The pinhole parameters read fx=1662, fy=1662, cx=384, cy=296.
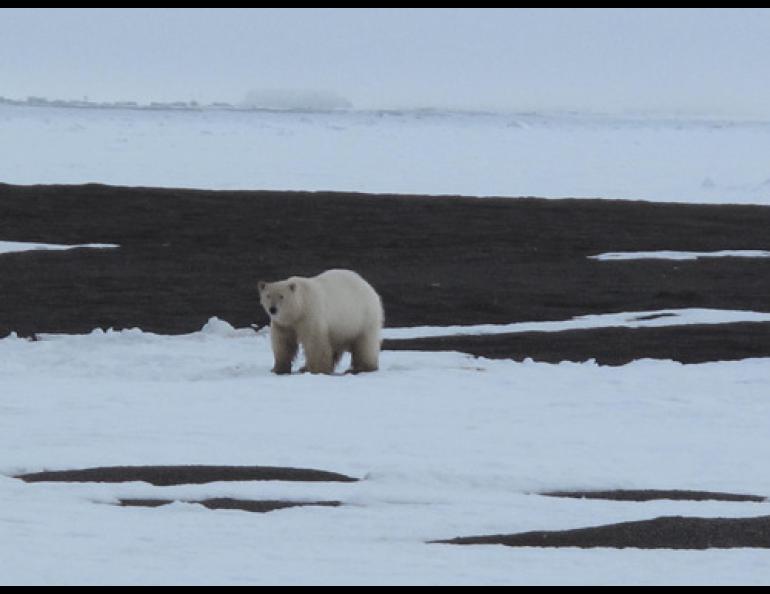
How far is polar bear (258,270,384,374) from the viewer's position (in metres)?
14.1

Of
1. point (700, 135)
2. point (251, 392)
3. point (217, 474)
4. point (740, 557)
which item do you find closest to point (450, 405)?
point (251, 392)

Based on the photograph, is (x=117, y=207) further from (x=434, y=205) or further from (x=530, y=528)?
(x=530, y=528)

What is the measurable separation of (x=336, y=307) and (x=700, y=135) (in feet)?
240

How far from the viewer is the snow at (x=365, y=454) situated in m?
7.18

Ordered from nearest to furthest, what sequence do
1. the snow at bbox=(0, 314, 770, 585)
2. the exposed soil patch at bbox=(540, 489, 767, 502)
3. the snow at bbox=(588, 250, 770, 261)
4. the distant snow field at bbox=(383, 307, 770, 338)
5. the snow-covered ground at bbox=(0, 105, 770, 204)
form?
the snow at bbox=(0, 314, 770, 585) → the exposed soil patch at bbox=(540, 489, 767, 502) → the distant snow field at bbox=(383, 307, 770, 338) → the snow at bbox=(588, 250, 770, 261) → the snow-covered ground at bbox=(0, 105, 770, 204)

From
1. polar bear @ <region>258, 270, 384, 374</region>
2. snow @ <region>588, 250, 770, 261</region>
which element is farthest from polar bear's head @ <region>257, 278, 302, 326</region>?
snow @ <region>588, 250, 770, 261</region>

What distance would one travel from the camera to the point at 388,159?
2240 inches

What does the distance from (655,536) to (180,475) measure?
2.84m

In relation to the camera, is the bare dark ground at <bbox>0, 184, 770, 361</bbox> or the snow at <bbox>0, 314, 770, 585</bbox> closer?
the snow at <bbox>0, 314, 770, 585</bbox>

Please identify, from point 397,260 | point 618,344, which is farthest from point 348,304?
point 397,260

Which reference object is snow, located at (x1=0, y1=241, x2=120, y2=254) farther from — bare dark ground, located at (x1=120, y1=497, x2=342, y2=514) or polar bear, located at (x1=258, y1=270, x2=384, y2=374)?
bare dark ground, located at (x1=120, y1=497, x2=342, y2=514)

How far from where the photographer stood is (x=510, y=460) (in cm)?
1009

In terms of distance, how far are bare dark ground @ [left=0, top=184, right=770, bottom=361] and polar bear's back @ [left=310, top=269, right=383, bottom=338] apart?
213 cm

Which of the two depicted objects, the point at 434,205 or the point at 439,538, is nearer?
the point at 439,538
